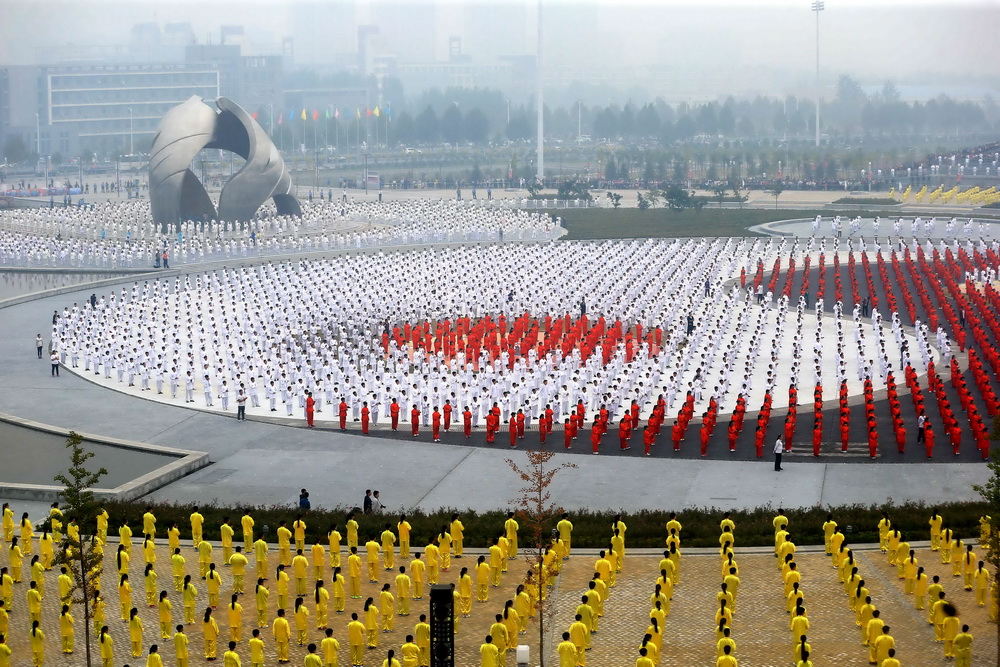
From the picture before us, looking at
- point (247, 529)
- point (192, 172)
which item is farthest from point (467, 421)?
point (192, 172)

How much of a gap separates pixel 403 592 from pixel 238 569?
2.70m

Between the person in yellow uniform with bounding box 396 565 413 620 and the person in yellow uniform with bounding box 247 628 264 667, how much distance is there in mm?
2480

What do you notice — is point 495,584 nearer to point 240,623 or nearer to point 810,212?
point 240,623

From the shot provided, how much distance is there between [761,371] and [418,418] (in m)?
10.9

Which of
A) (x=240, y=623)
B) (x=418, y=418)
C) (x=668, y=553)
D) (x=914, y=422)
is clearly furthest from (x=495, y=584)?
(x=914, y=422)

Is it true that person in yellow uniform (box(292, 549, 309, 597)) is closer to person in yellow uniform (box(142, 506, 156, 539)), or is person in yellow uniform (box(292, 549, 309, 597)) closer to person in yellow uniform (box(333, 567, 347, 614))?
person in yellow uniform (box(333, 567, 347, 614))

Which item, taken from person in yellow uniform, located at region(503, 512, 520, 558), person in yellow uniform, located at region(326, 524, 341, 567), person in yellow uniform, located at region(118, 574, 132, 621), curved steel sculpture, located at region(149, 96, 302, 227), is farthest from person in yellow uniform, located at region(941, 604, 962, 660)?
curved steel sculpture, located at region(149, 96, 302, 227)

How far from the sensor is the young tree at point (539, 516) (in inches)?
693

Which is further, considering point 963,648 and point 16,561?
point 16,561

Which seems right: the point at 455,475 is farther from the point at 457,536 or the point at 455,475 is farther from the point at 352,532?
the point at 352,532

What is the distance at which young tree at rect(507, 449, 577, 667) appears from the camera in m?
17.6

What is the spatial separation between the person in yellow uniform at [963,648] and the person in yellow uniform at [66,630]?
11.6m

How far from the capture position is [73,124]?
161 m

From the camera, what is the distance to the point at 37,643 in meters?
17.6
